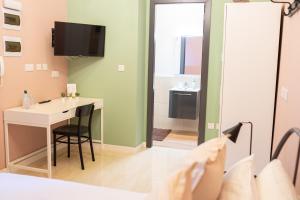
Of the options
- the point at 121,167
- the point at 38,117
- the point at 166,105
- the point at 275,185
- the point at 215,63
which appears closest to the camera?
the point at 275,185

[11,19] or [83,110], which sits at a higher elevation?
[11,19]

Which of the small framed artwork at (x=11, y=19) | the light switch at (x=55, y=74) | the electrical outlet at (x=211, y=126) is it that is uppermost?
the small framed artwork at (x=11, y=19)

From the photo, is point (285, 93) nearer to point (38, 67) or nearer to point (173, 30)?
point (38, 67)

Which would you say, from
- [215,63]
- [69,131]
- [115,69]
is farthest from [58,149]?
[215,63]

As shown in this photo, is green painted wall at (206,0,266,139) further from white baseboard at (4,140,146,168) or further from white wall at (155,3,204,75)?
white wall at (155,3,204,75)

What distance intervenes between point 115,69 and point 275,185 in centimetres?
331

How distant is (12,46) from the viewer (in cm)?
345

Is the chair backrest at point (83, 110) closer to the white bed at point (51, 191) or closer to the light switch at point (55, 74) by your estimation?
the light switch at point (55, 74)

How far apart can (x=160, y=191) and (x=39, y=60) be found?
3.22 meters

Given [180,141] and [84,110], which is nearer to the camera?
[84,110]

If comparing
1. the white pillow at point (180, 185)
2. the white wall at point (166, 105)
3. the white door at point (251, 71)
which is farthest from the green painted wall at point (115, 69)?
the white pillow at point (180, 185)

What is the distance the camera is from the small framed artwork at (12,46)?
11.0 feet

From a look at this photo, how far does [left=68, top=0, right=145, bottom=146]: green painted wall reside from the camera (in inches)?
166

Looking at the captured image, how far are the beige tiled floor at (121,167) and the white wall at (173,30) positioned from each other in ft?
6.12
